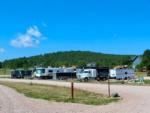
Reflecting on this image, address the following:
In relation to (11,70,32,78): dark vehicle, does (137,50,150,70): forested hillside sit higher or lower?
higher

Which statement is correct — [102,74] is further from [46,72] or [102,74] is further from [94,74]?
[46,72]

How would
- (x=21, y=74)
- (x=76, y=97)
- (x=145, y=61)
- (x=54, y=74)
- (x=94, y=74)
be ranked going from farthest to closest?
1. (x=145, y=61)
2. (x=21, y=74)
3. (x=54, y=74)
4. (x=94, y=74)
5. (x=76, y=97)

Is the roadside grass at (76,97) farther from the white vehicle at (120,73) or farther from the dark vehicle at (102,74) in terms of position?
the white vehicle at (120,73)

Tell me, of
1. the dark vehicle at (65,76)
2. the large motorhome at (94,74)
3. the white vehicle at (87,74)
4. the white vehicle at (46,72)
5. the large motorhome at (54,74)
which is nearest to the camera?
the white vehicle at (87,74)

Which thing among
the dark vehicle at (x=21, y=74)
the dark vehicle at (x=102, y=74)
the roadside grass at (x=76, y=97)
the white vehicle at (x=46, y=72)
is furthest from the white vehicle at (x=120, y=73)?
the roadside grass at (x=76, y=97)

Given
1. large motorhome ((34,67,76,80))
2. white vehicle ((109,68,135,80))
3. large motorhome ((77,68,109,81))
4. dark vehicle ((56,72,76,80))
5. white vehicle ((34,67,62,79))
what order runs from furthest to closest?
1. white vehicle ((34,67,62,79))
2. large motorhome ((34,67,76,80))
3. dark vehicle ((56,72,76,80))
4. white vehicle ((109,68,135,80))
5. large motorhome ((77,68,109,81))

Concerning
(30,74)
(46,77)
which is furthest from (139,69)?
(46,77)

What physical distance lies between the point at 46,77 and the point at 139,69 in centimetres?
5031

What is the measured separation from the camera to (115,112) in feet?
63.9

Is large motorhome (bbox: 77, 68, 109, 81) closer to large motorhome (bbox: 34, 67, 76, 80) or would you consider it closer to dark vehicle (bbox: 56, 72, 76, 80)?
dark vehicle (bbox: 56, 72, 76, 80)

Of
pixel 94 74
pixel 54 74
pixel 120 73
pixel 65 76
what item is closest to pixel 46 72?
pixel 54 74

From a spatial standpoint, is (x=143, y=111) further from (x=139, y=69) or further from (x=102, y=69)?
(x=139, y=69)

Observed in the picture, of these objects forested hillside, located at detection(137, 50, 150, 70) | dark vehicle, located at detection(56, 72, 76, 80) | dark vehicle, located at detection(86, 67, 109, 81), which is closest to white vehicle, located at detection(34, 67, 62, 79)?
dark vehicle, located at detection(56, 72, 76, 80)

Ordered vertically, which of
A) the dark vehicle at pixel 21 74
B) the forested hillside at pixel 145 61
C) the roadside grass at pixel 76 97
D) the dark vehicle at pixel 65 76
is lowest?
the roadside grass at pixel 76 97
